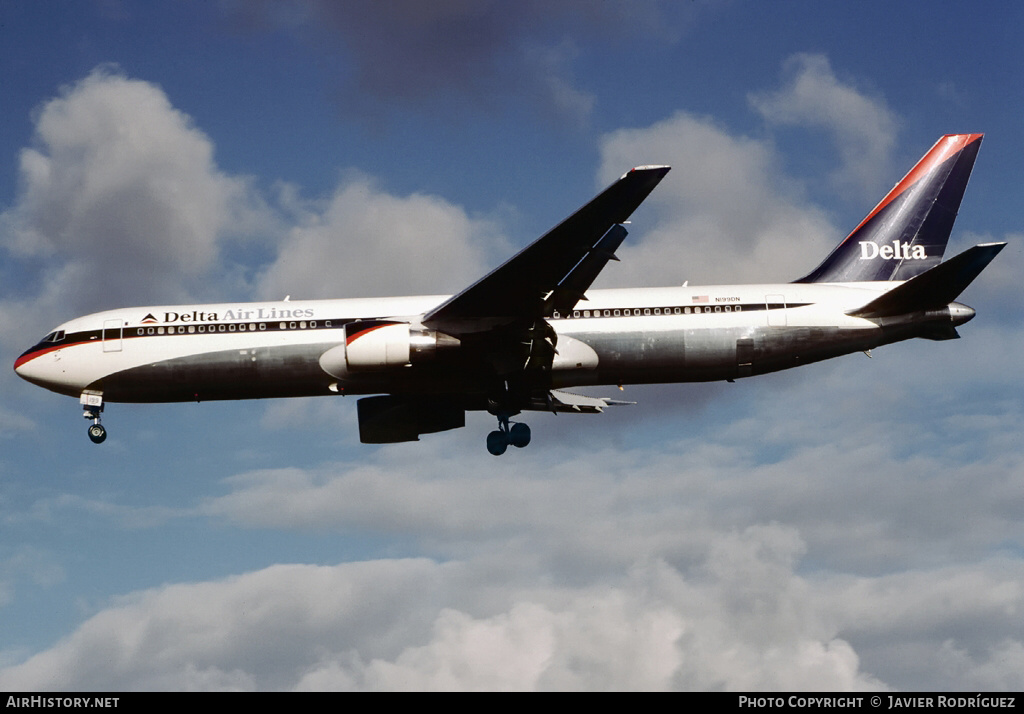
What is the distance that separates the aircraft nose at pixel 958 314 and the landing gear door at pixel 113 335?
25.0 metres

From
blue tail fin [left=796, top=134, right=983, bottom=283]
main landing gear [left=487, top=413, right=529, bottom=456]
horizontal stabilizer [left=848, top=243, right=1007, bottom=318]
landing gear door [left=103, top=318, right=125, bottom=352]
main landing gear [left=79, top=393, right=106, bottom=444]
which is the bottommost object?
main landing gear [left=487, top=413, right=529, bottom=456]

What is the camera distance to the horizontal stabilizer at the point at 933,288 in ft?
101

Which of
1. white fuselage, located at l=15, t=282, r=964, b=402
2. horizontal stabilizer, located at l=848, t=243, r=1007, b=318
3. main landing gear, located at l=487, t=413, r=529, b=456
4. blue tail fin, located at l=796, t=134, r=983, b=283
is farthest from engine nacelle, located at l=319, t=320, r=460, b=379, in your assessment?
blue tail fin, located at l=796, t=134, r=983, b=283

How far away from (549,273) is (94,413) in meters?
15.1

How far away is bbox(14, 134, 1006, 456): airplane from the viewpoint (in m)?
31.6

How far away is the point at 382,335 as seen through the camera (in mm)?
31219

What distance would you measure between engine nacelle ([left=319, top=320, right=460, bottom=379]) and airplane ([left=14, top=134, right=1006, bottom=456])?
39mm

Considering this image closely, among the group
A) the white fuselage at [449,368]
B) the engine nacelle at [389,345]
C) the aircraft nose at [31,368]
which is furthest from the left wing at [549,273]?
the aircraft nose at [31,368]

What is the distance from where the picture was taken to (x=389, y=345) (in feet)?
102

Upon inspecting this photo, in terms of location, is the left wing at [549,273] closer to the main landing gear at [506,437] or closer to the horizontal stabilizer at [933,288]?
the main landing gear at [506,437]

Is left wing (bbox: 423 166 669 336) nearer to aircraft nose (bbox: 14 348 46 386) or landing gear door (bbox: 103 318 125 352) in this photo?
landing gear door (bbox: 103 318 125 352)
